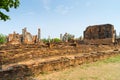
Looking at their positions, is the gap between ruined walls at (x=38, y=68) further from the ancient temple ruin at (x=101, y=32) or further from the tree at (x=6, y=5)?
the ancient temple ruin at (x=101, y=32)

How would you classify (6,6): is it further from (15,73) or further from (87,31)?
(87,31)

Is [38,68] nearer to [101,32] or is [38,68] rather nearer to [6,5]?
[6,5]

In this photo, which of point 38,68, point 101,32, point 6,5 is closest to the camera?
point 6,5

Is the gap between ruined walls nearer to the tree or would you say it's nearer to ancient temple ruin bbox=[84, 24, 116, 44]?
the tree

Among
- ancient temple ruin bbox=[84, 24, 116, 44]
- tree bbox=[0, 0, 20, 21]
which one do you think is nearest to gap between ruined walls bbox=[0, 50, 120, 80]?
tree bbox=[0, 0, 20, 21]

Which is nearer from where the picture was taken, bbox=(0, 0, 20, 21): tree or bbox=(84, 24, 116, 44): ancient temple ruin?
bbox=(0, 0, 20, 21): tree

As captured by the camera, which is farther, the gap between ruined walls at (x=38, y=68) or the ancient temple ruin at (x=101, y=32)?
the ancient temple ruin at (x=101, y=32)

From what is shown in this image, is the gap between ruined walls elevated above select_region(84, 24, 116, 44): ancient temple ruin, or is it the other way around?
select_region(84, 24, 116, 44): ancient temple ruin

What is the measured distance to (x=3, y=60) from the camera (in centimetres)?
735

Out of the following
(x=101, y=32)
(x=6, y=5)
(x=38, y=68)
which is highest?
(x=101, y=32)

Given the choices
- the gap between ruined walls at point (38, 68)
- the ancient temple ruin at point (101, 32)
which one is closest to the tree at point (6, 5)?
the gap between ruined walls at point (38, 68)

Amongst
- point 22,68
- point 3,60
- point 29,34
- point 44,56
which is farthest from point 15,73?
point 29,34

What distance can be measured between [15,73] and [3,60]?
180cm

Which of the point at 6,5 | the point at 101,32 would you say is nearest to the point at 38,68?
the point at 6,5
